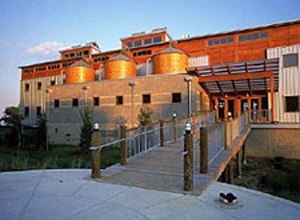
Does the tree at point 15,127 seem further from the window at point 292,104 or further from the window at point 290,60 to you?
the window at point 290,60

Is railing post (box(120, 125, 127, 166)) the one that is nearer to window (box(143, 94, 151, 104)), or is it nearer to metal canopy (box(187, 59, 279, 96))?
metal canopy (box(187, 59, 279, 96))

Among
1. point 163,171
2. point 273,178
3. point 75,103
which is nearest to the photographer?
point 163,171

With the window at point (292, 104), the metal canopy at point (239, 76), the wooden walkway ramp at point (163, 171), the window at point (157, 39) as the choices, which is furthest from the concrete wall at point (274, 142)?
the window at point (157, 39)

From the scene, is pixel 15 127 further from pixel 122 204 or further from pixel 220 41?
pixel 220 41

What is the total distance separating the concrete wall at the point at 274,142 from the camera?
15.4 metres

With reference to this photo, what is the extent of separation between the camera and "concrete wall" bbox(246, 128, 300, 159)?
15.4 m

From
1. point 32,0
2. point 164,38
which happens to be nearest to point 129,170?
point 32,0

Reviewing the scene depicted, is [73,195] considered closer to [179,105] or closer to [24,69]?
[179,105]

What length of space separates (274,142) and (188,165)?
13.9 m

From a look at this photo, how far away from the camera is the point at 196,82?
15742 mm

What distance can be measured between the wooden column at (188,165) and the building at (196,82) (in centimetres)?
1077

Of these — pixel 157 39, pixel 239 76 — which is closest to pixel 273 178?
pixel 239 76

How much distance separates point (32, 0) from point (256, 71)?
13.3m

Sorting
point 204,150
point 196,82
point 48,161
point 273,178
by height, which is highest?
point 196,82
